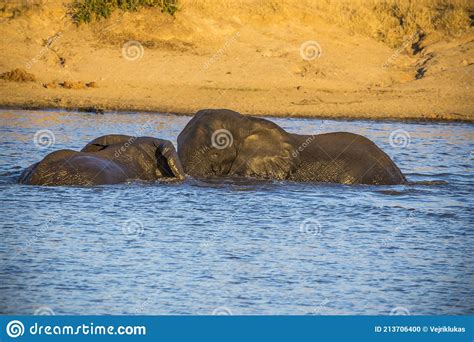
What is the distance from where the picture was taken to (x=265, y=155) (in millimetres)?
14406

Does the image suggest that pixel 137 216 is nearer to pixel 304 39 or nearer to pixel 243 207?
pixel 243 207

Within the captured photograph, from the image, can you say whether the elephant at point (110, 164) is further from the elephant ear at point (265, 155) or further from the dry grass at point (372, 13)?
the dry grass at point (372, 13)

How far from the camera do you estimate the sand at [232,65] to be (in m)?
25.0

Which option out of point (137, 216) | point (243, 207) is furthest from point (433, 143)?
point (137, 216)

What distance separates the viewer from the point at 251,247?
36.1ft

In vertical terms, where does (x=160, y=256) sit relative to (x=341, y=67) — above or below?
below

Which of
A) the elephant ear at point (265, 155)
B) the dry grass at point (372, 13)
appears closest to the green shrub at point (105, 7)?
the dry grass at point (372, 13)

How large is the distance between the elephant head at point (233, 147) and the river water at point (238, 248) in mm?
299

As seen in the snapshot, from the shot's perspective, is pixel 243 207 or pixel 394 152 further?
pixel 394 152

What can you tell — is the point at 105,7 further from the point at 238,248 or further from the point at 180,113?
the point at 238,248

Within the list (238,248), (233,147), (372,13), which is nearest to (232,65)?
(372,13)

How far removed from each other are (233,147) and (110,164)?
6.07 ft

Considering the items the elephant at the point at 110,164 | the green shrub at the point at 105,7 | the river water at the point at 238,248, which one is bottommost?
the river water at the point at 238,248

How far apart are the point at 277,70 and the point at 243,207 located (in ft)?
47.3
